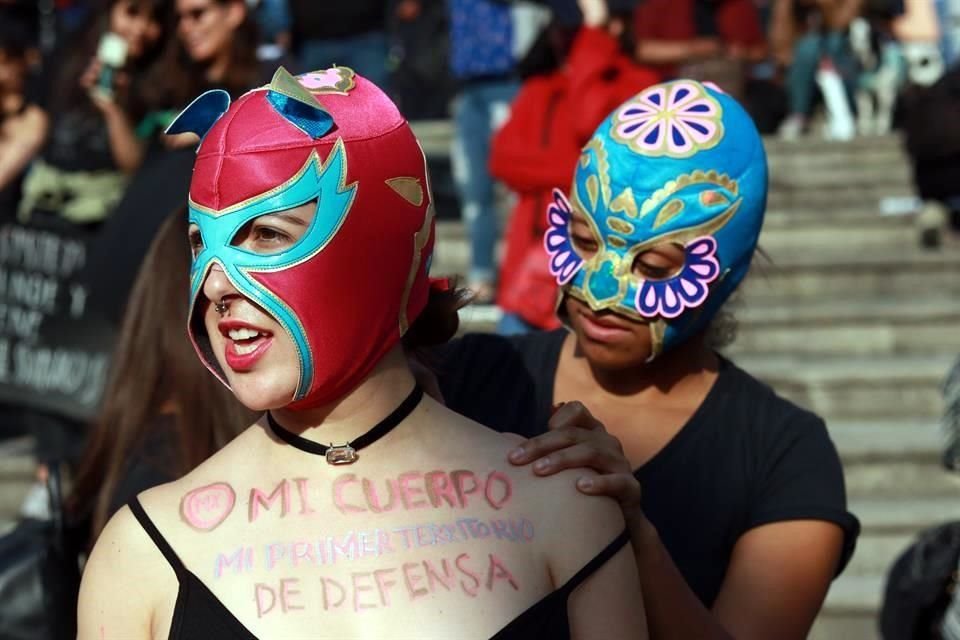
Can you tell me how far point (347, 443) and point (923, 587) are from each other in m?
2.10

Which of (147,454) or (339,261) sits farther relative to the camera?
(147,454)

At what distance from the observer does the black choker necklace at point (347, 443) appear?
7.23 ft

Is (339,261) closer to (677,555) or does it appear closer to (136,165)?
(677,555)

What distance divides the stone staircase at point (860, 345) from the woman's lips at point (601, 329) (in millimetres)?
2796

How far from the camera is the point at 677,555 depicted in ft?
9.77

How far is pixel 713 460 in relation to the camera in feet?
10.0

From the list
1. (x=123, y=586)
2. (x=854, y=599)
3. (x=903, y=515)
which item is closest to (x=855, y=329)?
(x=903, y=515)

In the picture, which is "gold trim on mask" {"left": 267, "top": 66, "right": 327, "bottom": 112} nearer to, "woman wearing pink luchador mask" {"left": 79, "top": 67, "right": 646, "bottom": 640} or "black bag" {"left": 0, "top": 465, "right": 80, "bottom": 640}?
"woman wearing pink luchador mask" {"left": 79, "top": 67, "right": 646, "bottom": 640}

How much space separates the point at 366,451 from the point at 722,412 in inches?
43.9

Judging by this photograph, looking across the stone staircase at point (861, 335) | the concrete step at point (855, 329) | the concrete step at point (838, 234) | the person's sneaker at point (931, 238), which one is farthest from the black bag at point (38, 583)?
the person's sneaker at point (931, 238)

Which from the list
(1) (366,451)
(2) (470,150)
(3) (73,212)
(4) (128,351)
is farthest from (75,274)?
(1) (366,451)

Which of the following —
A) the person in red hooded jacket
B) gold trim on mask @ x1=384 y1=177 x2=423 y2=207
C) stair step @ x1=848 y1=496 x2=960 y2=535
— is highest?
gold trim on mask @ x1=384 y1=177 x2=423 y2=207

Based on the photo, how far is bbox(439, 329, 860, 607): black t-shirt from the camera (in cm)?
299

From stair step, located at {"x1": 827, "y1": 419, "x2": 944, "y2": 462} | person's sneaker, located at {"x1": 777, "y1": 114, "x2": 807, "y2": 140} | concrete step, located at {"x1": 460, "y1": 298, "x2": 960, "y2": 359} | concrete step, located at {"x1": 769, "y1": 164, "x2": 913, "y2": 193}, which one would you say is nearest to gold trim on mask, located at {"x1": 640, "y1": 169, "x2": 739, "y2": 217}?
stair step, located at {"x1": 827, "y1": 419, "x2": 944, "y2": 462}
